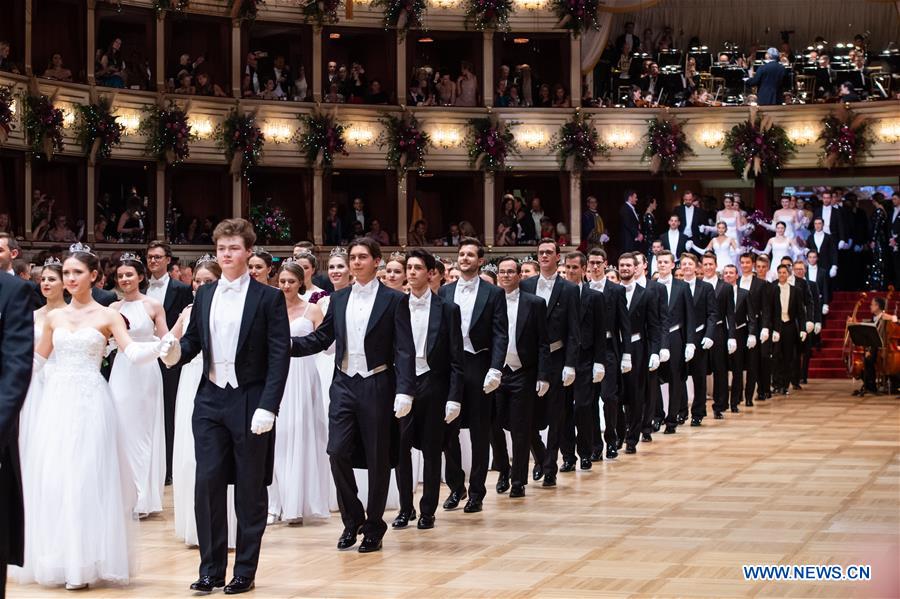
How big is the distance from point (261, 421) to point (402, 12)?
20.7m

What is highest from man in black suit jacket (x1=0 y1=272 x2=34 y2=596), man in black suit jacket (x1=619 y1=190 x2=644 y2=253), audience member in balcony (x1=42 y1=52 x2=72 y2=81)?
audience member in balcony (x1=42 y1=52 x2=72 y2=81)

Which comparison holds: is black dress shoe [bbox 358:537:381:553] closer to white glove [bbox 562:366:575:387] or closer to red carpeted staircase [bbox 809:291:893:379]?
white glove [bbox 562:366:575:387]

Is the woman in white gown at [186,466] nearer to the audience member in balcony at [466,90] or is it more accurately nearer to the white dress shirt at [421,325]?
the white dress shirt at [421,325]

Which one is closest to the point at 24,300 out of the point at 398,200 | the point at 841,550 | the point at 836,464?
the point at 841,550

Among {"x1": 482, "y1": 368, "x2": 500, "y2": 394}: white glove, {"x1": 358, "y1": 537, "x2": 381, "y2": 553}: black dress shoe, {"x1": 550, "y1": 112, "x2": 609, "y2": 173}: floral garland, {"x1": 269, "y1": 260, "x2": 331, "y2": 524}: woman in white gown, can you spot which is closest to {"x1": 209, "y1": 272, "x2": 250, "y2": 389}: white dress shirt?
{"x1": 358, "y1": 537, "x2": 381, "y2": 553}: black dress shoe

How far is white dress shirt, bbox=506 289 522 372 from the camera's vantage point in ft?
34.1

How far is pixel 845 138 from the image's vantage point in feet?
→ 86.6

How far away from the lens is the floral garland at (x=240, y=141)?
80.7 feet

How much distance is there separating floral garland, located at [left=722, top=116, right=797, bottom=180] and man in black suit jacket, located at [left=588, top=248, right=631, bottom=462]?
1469 centimetres

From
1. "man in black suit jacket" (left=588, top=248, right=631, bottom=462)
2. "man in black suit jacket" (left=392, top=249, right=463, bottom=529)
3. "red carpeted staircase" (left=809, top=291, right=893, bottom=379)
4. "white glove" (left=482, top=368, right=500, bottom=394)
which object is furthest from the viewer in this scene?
"red carpeted staircase" (left=809, top=291, right=893, bottom=379)

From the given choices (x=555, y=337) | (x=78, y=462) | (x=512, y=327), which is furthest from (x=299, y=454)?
(x=555, y=337)

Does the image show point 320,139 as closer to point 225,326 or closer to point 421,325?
point 421,325

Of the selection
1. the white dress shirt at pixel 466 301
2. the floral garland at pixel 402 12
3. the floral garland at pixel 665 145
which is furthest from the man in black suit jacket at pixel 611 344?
the floral garland at pixel 665 145

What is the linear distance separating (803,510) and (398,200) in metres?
18.2
